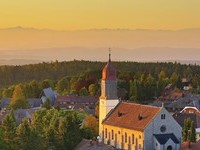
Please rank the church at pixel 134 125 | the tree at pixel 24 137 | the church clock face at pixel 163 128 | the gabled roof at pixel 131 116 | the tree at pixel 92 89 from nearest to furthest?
the tree at pixel 24 137
the church at pixel 134 125
the gabled roof at pixel 131 116
the church clock face at pixel 163 128
the tree at pixel 92 89

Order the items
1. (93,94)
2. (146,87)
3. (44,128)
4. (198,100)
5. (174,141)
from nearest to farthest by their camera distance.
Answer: (174,141) → (44,128) → (198,100) → (146,87) → (93,94)

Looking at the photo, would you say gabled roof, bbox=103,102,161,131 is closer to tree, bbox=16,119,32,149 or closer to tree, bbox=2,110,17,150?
tree, bbox=16,119,32,149

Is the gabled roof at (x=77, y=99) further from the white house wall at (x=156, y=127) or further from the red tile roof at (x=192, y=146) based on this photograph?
the red tile roof at (x=192, y=146)

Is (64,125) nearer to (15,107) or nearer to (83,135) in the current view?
(83,135)

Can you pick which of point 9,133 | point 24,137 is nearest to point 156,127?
point 24,137

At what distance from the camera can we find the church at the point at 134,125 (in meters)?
84.3

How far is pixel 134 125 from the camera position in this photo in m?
86.2

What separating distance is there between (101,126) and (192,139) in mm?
13820

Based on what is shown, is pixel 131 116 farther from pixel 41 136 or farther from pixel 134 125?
pixel 41 136

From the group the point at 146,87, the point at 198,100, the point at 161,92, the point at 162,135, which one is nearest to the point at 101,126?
Result: the point at 162,135

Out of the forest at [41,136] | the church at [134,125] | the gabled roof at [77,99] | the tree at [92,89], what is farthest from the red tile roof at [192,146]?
the tree at [92,89]

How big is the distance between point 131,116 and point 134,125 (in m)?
2.47

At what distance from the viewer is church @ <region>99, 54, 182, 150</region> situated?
84.3 meters

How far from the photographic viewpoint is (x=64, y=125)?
8444cm
